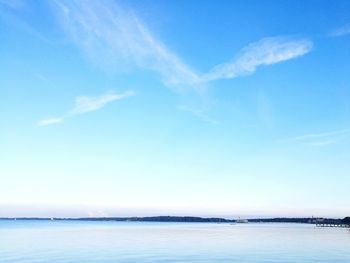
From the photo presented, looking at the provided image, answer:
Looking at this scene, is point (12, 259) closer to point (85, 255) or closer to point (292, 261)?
point (85, 255)

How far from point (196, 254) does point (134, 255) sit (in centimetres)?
775

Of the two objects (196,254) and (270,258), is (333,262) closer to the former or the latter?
(270,258)

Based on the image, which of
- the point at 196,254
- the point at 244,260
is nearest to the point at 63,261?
the point at 196,254

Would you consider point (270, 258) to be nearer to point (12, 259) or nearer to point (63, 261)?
point (63, 261)

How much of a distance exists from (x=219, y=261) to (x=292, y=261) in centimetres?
819

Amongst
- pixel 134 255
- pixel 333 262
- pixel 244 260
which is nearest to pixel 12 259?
pixel 134 255

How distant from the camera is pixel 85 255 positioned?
175ft

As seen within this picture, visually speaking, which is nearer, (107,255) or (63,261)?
(63,261)

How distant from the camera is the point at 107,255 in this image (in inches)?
2093

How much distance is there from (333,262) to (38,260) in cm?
3224

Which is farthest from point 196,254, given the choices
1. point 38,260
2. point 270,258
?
point 38,260

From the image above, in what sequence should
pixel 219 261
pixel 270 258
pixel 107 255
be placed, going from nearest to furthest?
pixel 219 261, pixel 270 258, pixel 107 255

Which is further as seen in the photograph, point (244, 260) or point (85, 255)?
point (85, 255)

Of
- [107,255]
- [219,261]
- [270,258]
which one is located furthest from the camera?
[107,255]
